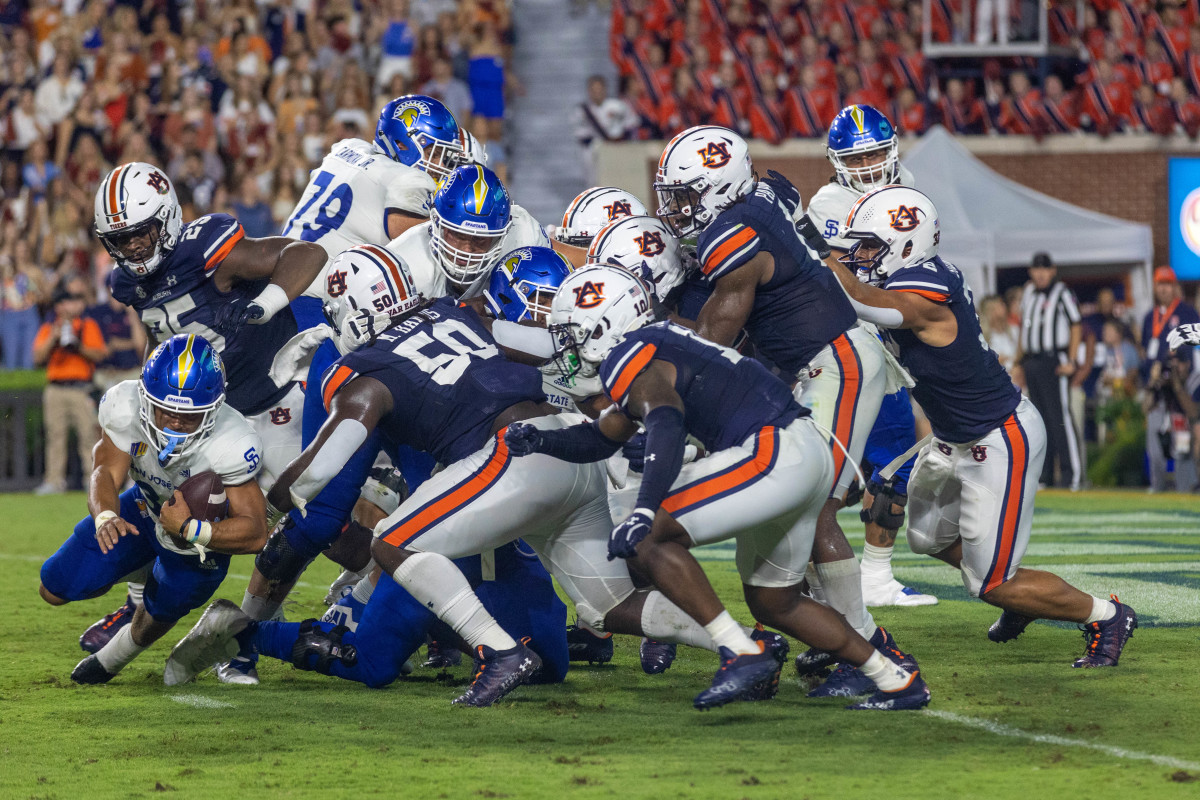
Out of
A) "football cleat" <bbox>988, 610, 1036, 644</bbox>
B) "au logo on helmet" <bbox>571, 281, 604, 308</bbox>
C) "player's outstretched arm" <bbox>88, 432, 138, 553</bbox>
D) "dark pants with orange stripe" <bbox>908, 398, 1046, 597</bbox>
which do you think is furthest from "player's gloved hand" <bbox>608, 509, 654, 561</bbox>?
"football cleat" <bbox>988, 610, 1036, 644</bbox>

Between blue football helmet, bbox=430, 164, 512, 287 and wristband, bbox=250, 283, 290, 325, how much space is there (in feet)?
2.86

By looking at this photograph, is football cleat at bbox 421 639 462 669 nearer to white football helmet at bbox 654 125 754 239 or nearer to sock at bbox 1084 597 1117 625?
white football helmet at bbox 654 125 754 239

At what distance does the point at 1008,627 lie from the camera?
6004 millimetres

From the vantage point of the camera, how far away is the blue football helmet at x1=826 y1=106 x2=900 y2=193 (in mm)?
6840

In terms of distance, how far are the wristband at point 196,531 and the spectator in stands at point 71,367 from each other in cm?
887

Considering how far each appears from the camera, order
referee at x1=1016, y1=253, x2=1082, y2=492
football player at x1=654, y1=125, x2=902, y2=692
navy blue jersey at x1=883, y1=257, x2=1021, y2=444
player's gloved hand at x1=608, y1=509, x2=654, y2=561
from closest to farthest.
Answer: player's gloved hand at x1=608, y1=509, x2=654, y2=561, football player at x1=654, y1=125, x2=902, y2=692, navy blue jersey at x1=883, y1=257, x2=1021, y2=444, referee at x1=1016, y1=253, x2=1082, y2=492

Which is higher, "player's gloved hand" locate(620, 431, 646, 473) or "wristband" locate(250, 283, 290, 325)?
"wristband" locate(250, 283, 290, 325)

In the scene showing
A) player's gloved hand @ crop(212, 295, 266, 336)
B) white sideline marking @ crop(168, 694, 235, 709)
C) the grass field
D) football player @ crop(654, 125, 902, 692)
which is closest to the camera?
the grass field

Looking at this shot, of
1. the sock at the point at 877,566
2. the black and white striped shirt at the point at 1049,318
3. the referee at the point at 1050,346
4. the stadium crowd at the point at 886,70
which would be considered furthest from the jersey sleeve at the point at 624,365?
the stadium crowd at the point at 886,70

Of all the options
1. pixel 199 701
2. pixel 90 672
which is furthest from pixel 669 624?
pixel 90 672

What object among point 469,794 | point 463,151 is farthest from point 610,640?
point 463,151

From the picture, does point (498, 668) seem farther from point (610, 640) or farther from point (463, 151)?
point (463, 151)

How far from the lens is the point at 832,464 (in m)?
4.86

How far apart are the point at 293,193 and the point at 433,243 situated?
9.57 meters
